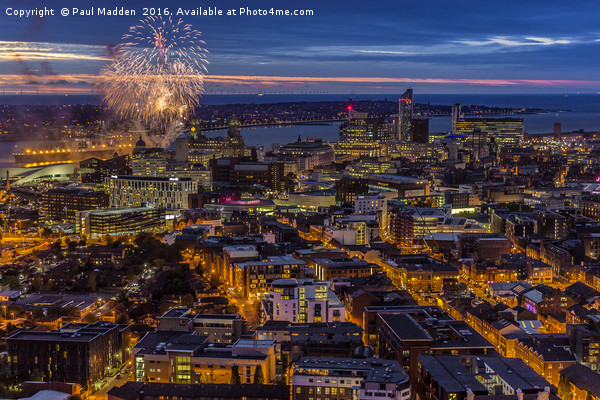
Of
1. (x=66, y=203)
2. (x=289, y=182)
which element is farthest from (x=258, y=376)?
(x=289, y=182)

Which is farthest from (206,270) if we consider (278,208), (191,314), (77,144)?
(77,144)

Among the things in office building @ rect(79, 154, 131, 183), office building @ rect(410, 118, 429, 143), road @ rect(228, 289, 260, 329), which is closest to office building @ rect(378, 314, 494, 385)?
road @ rect(228, 289, 260, 329)

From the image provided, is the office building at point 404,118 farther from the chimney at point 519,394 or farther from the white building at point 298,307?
the chimney at point 519,394

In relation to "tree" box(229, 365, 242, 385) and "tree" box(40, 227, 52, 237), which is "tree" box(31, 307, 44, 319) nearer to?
"tree" box(229, 365, 242, 385)

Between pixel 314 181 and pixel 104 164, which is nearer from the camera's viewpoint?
pixel 314 181

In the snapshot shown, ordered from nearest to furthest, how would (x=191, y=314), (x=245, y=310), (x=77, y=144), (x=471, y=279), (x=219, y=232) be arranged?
(x=191, y=314), (x=245, y=310), (x=471, y=279), (x=219, y=232), (x=77, y=144)

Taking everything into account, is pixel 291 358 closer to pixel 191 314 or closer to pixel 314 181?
pixel 191 314

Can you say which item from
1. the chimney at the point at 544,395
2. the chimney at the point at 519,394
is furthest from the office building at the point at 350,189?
the chimney at the point at 544,395
